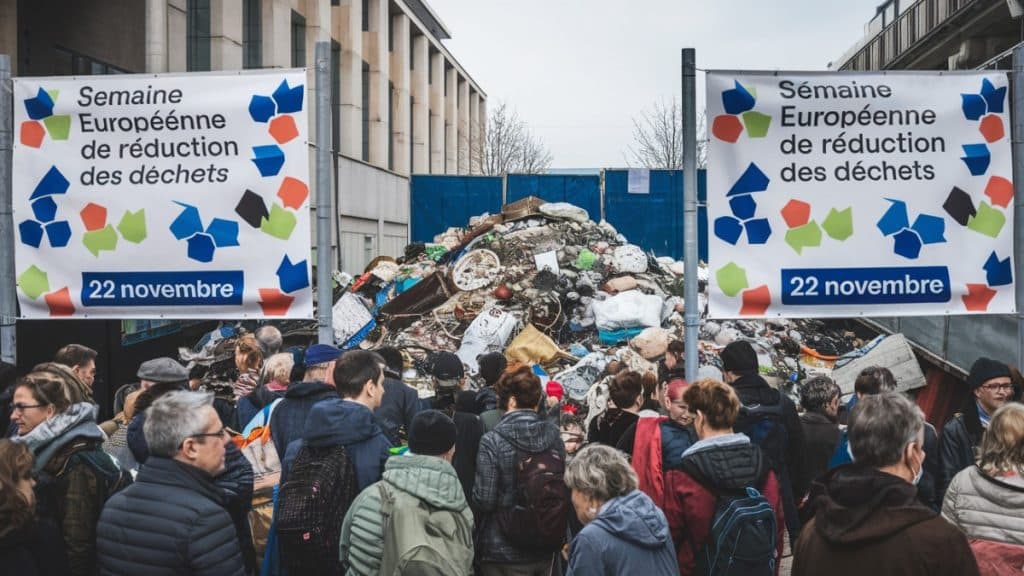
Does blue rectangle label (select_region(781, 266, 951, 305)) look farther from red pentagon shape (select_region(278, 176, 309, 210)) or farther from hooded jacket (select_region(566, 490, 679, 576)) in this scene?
red pentagon shape (select_region(278, 176, 309, 210))

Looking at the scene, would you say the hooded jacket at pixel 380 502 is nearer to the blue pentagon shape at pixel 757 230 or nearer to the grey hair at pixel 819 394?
the blue pentagon shape at pixel 757 230

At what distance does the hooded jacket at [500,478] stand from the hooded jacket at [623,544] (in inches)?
35.7

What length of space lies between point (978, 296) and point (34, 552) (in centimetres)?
475

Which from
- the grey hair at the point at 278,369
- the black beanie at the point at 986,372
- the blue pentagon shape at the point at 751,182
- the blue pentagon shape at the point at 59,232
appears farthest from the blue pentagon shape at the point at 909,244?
the blue pentagon shape at the point at 59,232

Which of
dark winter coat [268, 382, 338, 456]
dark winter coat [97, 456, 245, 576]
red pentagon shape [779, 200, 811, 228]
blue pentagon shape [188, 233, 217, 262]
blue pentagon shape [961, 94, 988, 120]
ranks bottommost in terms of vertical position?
dark winter coat [97, 456, 245, 576]

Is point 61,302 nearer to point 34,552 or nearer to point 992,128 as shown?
point 34,552

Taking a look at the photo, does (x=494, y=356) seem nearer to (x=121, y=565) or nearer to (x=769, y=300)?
(x=769, y=300)

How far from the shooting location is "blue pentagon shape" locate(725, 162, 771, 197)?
444 cm

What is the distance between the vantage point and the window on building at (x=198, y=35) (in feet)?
59.6

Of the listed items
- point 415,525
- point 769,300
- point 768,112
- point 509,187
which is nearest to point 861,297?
point 769,300

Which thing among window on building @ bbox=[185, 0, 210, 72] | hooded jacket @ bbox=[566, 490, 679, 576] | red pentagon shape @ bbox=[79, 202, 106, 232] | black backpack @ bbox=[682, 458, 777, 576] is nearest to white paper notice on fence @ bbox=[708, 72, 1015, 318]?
black backpack @ bbox=[682, 458, 777, 576]

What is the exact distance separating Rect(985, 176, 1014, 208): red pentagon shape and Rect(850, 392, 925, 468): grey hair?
2.55 meters

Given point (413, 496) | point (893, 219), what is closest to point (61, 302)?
point (413, 496)

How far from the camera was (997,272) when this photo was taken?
15.1 ft
